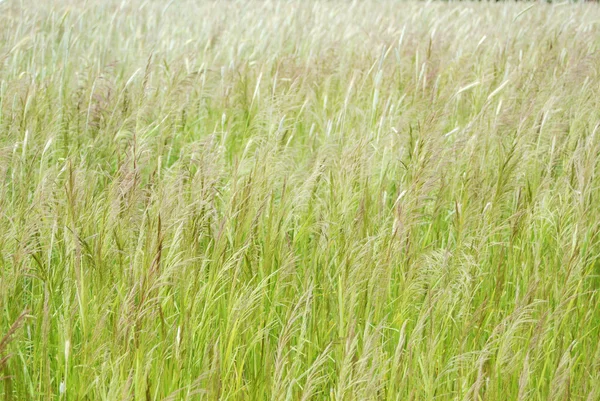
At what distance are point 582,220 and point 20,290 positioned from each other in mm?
1240

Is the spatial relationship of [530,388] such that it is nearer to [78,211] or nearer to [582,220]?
[582,220]

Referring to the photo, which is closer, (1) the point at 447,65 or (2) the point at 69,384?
(2) the point at 69,384

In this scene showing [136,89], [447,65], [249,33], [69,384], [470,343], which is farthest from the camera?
[249,33]

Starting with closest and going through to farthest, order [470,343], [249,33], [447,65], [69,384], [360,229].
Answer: [69,384] < [470,343] < [360,229] < [447,65] < [249,33]

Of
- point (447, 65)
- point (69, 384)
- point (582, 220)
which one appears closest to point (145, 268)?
point (69, 384)

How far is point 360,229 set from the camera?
1566mm

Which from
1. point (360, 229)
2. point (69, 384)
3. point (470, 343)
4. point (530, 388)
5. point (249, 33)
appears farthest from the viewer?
point (249, 33)

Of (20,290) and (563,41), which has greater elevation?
(563,41)

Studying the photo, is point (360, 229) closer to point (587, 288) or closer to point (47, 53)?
point (587, 288)

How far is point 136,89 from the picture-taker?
9.20 feet

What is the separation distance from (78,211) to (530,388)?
1.01 m

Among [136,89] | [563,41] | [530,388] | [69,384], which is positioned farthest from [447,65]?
[69,384]

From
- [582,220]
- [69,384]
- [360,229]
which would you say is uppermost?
[582,220]

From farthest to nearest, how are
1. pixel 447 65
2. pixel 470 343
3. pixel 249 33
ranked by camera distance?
pixel 249 33 → pixel 447 65 → pixel 470 343
